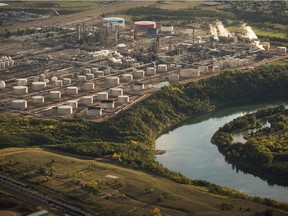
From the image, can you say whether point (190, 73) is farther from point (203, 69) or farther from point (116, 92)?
point (116, 92)

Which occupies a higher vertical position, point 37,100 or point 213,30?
point 213,30

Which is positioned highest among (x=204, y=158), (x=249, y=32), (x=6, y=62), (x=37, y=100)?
(x=249, y=32)

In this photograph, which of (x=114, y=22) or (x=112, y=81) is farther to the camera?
(x=114, y=22)

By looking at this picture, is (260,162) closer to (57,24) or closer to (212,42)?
(212,42)

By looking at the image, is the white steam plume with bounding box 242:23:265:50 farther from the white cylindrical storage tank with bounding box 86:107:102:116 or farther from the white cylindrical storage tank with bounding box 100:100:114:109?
the white cylindrical storage tank with bounding box 86:107:102:116

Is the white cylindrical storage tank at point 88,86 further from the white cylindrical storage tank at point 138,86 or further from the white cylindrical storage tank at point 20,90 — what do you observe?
the white cylindrical storage tank at point 20,90

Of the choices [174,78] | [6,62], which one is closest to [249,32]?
[174,78]

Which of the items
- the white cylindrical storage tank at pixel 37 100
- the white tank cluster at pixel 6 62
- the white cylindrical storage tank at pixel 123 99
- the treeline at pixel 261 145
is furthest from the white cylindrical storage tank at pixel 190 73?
the white tank cluster at pixel 6 62
